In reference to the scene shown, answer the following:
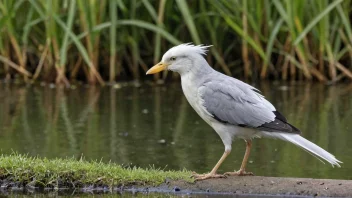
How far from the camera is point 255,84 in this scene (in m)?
14.9

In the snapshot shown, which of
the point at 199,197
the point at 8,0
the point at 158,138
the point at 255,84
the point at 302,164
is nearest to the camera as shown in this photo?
the point at 199,197

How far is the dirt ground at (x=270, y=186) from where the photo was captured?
7059 mm

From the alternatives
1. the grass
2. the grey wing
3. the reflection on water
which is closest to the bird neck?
the grey wing

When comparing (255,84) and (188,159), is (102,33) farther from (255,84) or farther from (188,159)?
(188,159)

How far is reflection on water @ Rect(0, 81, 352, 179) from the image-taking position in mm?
9641

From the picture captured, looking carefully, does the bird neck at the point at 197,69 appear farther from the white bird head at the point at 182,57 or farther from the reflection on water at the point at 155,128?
the reflection on water at the point at 155,128

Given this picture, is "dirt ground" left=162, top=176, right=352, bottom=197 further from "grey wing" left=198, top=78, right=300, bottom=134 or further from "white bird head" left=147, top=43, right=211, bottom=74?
"white bird head" left=147, top=43, right=211, bottom=74

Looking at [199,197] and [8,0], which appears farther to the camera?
[8,0]

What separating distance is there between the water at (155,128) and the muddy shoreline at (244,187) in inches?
61.3

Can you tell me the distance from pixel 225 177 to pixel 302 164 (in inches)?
86.7

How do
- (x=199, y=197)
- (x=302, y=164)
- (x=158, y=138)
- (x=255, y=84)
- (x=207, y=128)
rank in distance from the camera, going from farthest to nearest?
(x=255, y=84)
(x=207, y=128)
(x=158, y=138)
(x=302, y=164)
(x=199, y=197)

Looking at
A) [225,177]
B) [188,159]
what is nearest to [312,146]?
[225,177]

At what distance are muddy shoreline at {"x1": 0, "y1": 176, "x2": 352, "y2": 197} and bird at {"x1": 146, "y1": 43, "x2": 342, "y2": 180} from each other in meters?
0.16

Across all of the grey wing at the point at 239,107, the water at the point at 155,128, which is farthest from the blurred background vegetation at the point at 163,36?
the grey wing at the point at 239,107
